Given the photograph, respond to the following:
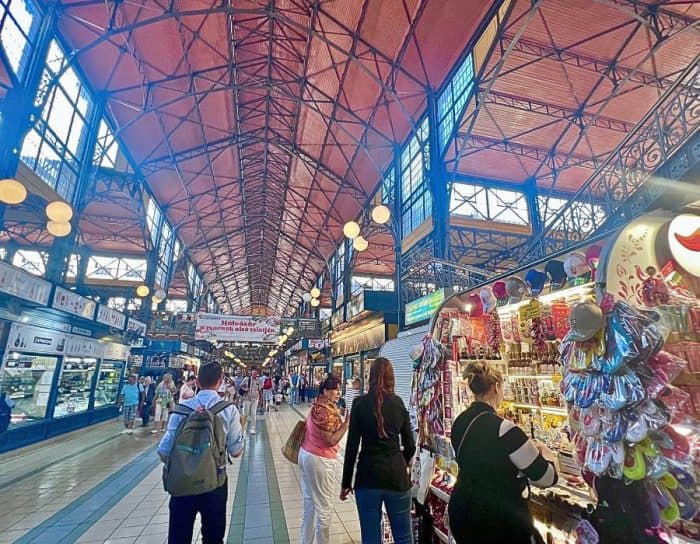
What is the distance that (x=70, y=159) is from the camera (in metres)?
10.2

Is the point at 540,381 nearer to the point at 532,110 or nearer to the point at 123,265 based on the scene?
the point at 532,110

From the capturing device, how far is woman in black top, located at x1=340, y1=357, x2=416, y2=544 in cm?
235

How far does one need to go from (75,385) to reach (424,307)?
10053mm

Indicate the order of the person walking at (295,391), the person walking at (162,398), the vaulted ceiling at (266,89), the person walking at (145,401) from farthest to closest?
the person walking at (295,391) → the person walking at (145,401) → the person walking at (162,398) → the vaulted ceiling at (266,89)

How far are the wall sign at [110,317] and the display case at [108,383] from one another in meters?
1.33

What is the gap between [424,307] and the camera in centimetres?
842

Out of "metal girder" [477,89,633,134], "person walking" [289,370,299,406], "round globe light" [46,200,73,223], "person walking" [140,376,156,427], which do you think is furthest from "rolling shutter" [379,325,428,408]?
"person walking" [289,370,299,406]

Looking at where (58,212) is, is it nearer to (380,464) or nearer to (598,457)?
(380,464)

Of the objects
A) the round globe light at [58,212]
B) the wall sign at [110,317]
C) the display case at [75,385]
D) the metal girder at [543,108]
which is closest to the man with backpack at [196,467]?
the round globe light at [58,212]

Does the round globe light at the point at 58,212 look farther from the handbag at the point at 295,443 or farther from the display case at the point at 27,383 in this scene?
the handbag at the point at 295,443

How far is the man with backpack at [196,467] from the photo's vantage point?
2.32m

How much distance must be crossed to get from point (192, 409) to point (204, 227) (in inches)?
833

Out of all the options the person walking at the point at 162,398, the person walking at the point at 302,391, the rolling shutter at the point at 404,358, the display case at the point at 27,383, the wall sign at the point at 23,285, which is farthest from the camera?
the person walking at the point at 302,391

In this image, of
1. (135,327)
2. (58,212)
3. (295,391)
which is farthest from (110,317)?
(295,391)
